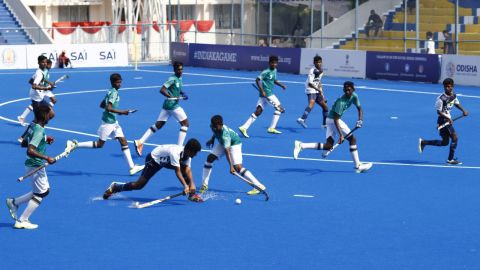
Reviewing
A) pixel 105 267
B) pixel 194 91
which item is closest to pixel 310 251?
pixel 105 267

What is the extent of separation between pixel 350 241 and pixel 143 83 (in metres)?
27.4

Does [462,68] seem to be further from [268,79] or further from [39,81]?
[39,81]

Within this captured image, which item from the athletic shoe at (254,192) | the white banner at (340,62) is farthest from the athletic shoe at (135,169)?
the white banner at (340,62)

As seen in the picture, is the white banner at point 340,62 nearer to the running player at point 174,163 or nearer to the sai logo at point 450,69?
the sai logo at point 450,69

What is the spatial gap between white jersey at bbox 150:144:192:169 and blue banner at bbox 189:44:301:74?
28.2 metres

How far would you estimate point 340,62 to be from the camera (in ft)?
142

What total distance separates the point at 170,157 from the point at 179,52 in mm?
34665

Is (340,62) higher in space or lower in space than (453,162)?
higher

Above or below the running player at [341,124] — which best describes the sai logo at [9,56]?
above

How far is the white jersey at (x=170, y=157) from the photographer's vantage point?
16706 millimetres

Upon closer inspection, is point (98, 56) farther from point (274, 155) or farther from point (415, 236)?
point (415, 236)

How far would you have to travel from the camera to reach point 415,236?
15266 mm

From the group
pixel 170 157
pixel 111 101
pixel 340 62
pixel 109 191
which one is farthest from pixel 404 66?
pixel 170 157

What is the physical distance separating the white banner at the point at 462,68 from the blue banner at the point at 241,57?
7677mm
